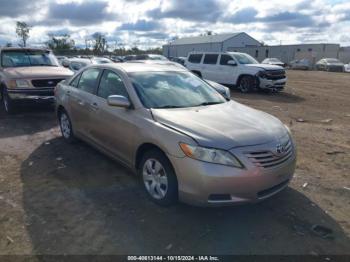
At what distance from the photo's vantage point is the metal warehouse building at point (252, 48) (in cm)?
5428

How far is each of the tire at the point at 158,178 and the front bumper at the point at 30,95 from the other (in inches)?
219

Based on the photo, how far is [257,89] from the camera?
1523cm

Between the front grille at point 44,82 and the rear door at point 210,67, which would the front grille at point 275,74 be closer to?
the rear door at point 210,67

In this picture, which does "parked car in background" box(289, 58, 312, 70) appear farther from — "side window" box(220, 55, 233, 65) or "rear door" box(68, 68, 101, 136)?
"rear door" box(68, 68, 101, 136)

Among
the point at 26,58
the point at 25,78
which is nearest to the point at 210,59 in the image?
the point at 26,58

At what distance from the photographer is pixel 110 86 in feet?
16.6

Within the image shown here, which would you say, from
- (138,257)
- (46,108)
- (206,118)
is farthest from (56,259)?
(46,108)

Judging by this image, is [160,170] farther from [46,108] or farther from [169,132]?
[46,108]

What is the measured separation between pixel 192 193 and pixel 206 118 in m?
0.98

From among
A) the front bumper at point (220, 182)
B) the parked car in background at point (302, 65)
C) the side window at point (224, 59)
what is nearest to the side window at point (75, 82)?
the front bumper at point (220, 182)

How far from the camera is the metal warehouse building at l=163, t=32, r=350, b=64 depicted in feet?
178

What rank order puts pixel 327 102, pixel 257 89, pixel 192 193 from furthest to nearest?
1. pixel 257 89
2. pixel 327 102
3. pixel 192 193

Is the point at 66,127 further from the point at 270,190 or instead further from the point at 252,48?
the point at 252,48

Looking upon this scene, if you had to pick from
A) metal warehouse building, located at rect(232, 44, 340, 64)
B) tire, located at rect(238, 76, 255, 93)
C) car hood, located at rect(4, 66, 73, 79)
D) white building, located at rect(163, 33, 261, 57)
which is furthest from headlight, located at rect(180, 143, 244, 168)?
white building, located at rect(163, 33, 261, 57)
